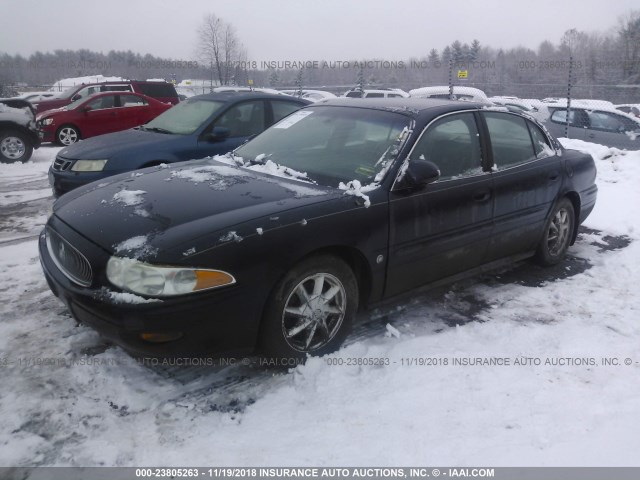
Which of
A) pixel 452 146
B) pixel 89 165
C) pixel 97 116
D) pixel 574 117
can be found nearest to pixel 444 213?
pixel 452 146

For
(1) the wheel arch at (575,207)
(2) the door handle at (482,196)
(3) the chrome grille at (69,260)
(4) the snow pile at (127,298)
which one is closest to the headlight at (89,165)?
(3) the chrome grille at (69,260)

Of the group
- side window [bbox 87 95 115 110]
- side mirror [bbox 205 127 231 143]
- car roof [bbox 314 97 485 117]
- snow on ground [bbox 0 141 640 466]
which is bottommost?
snow on ground [bbox 0 141 640 466]

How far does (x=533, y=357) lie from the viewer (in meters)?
3.45

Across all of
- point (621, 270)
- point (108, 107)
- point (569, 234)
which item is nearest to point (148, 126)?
point (569, 234)

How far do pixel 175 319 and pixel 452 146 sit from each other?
2513 millimetres

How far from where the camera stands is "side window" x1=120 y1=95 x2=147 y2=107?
512 inches

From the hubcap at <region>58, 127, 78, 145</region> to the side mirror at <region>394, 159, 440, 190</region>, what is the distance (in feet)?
38.4

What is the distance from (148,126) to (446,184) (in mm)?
4694

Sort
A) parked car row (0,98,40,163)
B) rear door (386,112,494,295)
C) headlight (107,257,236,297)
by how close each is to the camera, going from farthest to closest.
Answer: parked car row (0,98,40,163)
rear door (386,112,494,295)
headlight (107,257,236,297)

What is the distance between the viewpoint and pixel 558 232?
16.9ft

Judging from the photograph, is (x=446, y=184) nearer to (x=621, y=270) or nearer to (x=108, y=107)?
(x=621, y=270)

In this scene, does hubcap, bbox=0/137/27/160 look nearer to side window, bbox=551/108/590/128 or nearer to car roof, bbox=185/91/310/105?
car roof, bbox=185/91/310/105

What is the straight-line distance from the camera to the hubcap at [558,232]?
509 cm

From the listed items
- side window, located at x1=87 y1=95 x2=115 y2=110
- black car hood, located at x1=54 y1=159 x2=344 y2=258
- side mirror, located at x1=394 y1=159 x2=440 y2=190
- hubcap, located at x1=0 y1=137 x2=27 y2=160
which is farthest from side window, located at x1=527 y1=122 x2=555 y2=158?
side window, located at x1=87 y1=95 x2=115 y2=110
